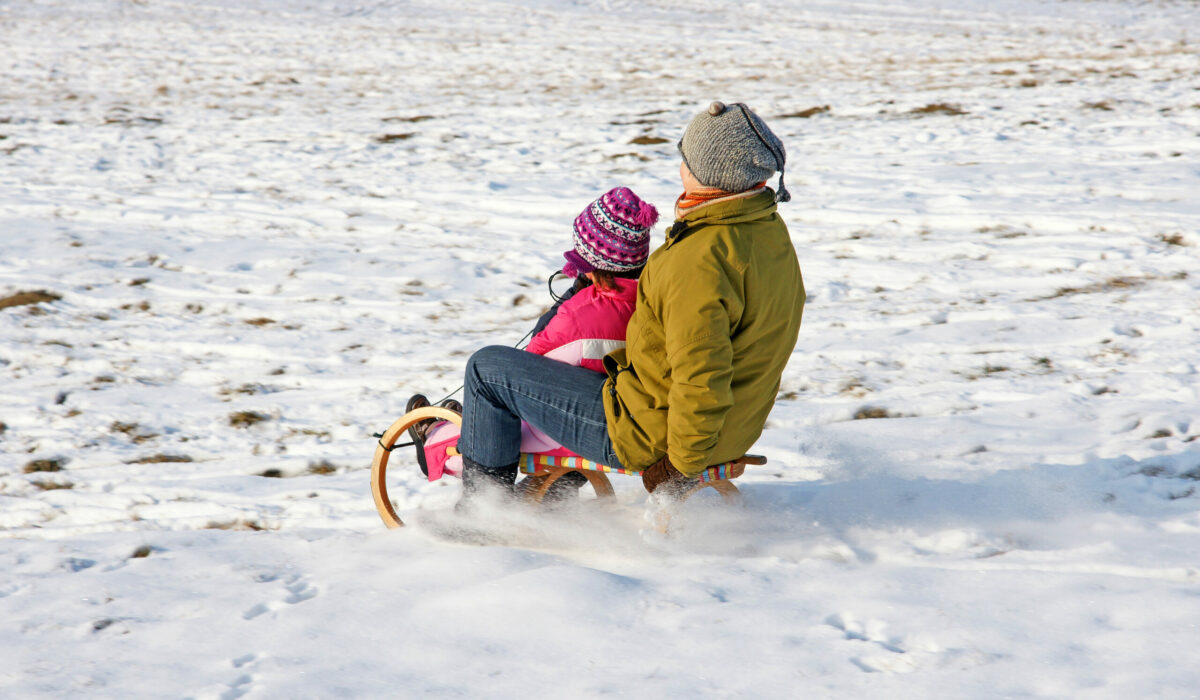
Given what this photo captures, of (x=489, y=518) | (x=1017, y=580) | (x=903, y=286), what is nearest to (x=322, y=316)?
(x=489, y=518)

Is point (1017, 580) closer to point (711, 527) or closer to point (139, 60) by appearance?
point (711, 527)

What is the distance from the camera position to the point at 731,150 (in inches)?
97.6

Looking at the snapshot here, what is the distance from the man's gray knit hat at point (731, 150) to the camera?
2482 millimetres

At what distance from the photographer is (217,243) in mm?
7020

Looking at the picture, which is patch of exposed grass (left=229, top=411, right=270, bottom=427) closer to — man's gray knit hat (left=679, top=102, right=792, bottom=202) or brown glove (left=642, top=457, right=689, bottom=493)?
brown glove (left=642, top=457, right=689, bottom=493)

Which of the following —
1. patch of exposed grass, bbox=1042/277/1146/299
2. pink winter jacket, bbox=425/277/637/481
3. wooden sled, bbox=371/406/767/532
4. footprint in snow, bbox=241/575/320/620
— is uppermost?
pink winter jacket, bbox=425/277/637/481

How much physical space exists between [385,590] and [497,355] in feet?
2.78

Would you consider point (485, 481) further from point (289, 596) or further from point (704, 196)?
point (704, 196)

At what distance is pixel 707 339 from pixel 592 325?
647 millimetres

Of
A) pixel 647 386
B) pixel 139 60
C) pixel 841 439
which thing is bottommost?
pixel 841 439

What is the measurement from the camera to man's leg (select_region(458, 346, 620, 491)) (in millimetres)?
2887

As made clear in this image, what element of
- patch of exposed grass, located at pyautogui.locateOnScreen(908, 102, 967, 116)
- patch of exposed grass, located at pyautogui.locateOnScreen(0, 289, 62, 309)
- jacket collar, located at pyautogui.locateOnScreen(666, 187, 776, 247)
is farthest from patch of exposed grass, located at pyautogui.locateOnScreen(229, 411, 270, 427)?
patch of exposed grass, located at pyautogui.locateOnScreen(908, 102, 967, 116)

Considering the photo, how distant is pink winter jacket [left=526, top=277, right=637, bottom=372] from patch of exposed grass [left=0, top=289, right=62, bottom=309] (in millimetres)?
4611

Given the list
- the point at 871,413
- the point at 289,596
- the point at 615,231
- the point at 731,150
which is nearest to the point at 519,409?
the point at 615,231
